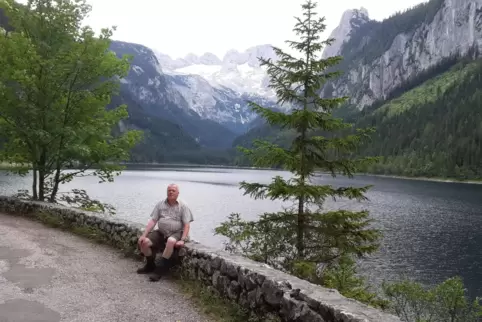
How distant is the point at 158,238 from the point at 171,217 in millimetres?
635

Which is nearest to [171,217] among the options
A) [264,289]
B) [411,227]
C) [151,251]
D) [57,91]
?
[151,251]

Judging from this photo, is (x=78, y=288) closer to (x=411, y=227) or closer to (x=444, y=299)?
(x=444, y=299)

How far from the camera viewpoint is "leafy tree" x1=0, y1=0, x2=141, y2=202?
19.5 meters

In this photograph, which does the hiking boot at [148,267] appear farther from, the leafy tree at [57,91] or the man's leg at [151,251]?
the leafy tree at [57,91]

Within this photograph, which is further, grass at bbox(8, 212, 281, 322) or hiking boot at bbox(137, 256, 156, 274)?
hiking boot at bbox(137, 256, 156, 274)

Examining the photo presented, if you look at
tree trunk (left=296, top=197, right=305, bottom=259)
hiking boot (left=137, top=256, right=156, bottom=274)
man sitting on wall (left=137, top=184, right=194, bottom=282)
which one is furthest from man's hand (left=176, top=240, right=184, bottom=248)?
tree trunk (left=296, top=197, right=305, bottom=259)

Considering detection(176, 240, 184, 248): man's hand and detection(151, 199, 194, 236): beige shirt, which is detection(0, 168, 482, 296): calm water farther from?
detection(176, 240, 184, 248): man's hand

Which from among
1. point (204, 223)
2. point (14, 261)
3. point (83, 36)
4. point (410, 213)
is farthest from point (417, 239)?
point (14, 261)

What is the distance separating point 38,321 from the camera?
23.6ft

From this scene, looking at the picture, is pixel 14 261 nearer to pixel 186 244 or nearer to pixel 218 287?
pixel 186 244

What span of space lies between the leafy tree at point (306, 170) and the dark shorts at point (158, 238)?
10.9ft

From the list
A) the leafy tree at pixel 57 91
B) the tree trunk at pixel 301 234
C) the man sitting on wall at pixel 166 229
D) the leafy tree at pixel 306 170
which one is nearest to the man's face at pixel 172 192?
the man sitting on wall at pixel 166 229

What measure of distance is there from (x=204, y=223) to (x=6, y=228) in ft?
130

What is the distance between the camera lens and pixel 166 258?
33.6ft
